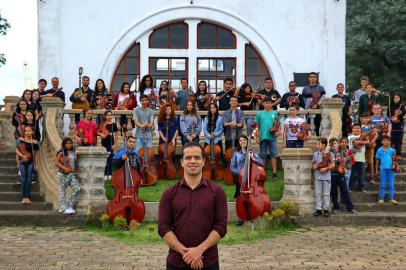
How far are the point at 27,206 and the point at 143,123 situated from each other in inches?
108

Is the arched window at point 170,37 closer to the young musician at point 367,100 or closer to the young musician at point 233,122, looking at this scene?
the young musician at point 233,122

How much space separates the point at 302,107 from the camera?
16.7 meters

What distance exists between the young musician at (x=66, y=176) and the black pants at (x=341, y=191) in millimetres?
4482

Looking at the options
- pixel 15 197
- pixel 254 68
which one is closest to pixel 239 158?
pixel 15 197

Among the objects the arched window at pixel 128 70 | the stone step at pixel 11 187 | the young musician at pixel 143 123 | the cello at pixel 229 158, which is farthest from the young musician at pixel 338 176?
the arched window at pixel 128 70

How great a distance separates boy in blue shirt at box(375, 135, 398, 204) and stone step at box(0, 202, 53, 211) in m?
6.06

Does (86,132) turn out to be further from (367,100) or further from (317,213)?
(367,100)

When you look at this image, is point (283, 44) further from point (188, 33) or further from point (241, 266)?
point (241, 266)

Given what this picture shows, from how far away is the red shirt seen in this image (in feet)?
46.5

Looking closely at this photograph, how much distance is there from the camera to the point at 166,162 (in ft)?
48.8

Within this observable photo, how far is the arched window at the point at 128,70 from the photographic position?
67.4 ft

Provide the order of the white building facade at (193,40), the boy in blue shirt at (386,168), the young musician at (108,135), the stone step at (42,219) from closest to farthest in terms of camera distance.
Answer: the stone step at (42,219)
the boy in blue shirt at (386,168)
the young musician at (108,135)
the white building facade at (193,40)

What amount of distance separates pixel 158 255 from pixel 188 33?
11.2 m

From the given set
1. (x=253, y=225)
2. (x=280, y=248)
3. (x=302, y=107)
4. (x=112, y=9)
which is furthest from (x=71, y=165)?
(x=112, y=9)
